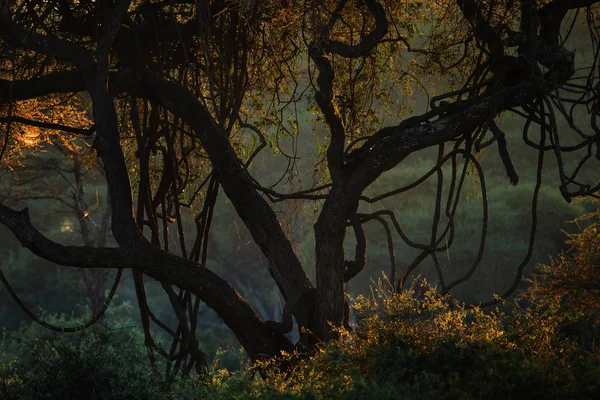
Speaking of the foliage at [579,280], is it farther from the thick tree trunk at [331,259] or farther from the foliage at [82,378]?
the foliage at [82,378]

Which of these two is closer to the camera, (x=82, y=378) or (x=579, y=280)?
(x=82, y=378)

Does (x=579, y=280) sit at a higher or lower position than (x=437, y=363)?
higher

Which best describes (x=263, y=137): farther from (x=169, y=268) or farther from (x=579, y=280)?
(x=579, y=280)

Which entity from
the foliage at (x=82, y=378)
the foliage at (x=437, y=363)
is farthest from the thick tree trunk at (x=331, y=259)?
the foliage at (x=82, y=378)

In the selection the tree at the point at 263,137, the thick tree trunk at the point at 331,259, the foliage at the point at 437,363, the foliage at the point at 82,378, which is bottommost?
the foliage at the point at 437,363

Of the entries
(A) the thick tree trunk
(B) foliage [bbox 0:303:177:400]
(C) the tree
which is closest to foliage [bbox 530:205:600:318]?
(C) the tree

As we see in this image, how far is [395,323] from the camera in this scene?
373cm

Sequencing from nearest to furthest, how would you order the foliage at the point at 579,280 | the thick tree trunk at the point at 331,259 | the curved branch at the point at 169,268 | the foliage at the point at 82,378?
the foliage at the point at 82,378 < the curved branch at the point at 169,268 < the thick tree trunk at the point at 331,259 < the foliage at the point at 579,280

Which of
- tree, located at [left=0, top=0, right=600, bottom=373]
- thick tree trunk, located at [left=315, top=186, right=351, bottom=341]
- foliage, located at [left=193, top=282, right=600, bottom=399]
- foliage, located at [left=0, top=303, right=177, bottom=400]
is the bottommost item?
foliage, located at [left=193, top=282, right=600, bottom=399]

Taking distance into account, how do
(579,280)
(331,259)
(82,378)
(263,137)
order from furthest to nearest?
(579,280) → (263,137) → (331,259) → (82,378)

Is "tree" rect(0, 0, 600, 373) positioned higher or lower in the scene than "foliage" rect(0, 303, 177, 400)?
higher

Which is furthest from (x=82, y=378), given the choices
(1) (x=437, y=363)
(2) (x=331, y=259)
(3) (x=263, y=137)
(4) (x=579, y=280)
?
(4) (x=579, y=280)

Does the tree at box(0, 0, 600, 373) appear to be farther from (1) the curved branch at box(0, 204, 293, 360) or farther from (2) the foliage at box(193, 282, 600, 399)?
(2) the foliage at box(193, 282, 600, 399)

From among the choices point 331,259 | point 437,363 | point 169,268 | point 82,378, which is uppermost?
point 169,268
